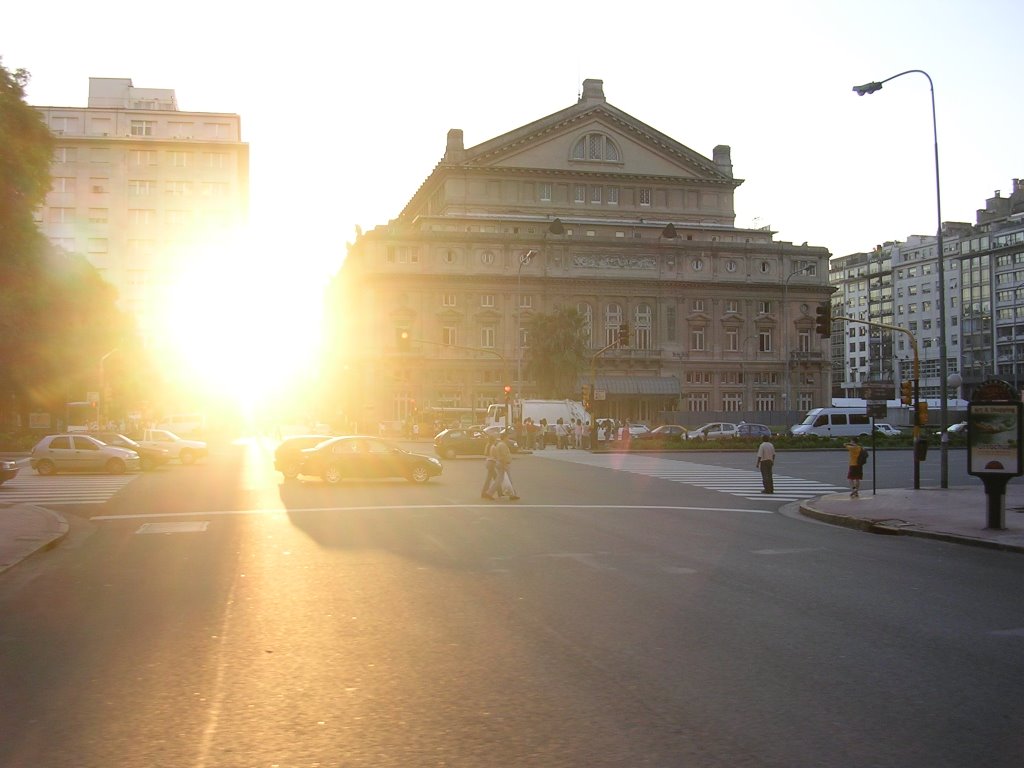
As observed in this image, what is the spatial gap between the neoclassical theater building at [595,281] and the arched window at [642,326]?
0.13 metres

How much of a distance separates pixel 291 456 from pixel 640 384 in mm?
64626

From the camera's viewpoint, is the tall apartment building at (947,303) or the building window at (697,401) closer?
the building window at (697,401)

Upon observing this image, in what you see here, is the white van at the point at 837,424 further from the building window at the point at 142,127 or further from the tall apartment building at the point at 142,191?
the building window at the point at 142,127

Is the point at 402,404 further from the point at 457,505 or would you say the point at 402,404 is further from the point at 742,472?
the point at 457,505

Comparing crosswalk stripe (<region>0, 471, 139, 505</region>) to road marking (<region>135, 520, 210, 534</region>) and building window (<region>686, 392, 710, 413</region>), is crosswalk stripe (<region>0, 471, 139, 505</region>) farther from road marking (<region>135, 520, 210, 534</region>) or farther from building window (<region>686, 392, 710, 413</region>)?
building window (<region>686, 392, 710, 413</region>)

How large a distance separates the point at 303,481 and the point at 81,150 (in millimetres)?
77988

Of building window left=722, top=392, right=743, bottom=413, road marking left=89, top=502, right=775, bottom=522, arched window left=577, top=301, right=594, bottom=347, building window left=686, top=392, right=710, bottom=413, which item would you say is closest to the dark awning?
building window left=686, top=392, right=710, bottom=413

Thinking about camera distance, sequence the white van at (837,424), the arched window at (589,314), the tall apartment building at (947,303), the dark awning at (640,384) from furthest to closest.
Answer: the tall apartment building at (947,303), the arched window at (589,314), the dark awning at (640,384), the white van at (837,424)

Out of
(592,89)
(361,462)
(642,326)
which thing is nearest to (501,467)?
(361,462)

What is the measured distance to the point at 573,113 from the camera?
9694cm

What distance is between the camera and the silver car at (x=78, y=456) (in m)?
36.1

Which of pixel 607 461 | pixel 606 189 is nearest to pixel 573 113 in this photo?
pixel 606 189

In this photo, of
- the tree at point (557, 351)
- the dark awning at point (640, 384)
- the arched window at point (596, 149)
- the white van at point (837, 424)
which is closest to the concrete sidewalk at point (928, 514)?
the white van at point (837, 424)

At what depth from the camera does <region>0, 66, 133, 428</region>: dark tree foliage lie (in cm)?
3155
